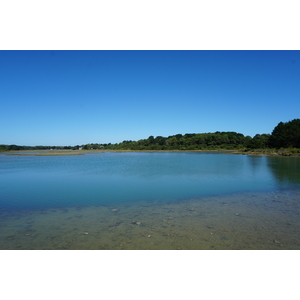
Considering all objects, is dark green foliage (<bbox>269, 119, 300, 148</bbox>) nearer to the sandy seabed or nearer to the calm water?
the calm water

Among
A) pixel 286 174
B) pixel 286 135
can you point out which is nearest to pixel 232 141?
pixel 286 135

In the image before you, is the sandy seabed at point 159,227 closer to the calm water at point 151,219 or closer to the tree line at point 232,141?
the calm water at point 151,219

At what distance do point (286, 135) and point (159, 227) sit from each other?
A: 65.4 m

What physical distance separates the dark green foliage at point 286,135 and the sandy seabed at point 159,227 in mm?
58560

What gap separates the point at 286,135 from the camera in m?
61.0

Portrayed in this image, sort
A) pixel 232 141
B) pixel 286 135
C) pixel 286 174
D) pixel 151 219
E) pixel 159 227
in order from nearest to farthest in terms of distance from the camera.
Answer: pixel 159 227 → pixel 151 219 → pixel 286 174 → pixel 286 135 → pixel 232 141

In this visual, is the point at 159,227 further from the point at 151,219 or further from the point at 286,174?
the point at 286,174

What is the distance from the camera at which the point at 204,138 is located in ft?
430

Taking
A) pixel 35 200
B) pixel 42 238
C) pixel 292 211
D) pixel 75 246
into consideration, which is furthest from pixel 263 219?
pixel 35 200

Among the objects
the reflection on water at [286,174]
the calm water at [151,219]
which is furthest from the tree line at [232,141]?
the calm water at [151,219]

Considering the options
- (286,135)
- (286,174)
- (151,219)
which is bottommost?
(151,219)

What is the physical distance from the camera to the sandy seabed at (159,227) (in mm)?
5891

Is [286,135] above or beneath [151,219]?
above

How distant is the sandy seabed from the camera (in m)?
5.89
